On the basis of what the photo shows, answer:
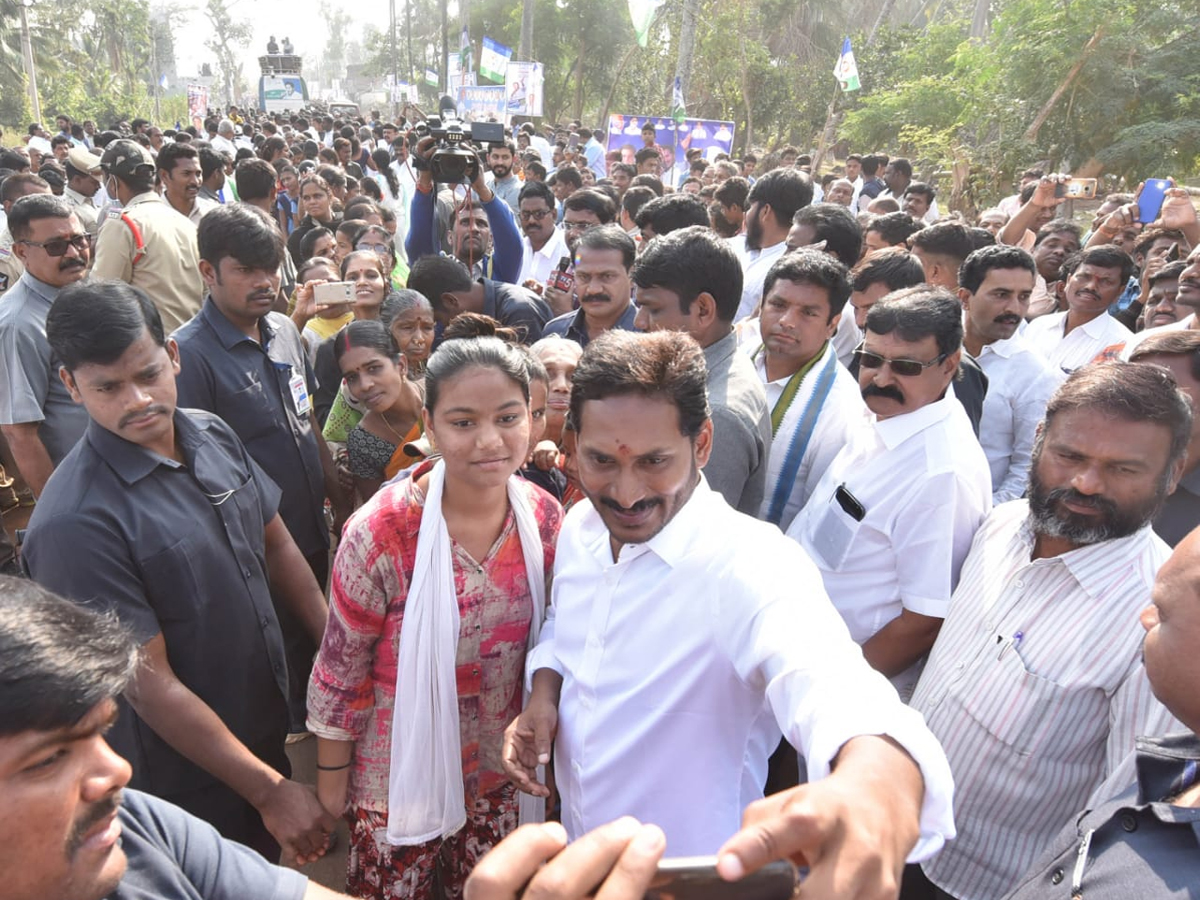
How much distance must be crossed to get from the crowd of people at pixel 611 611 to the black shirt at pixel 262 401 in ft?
0.04

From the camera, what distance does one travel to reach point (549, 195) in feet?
18.3

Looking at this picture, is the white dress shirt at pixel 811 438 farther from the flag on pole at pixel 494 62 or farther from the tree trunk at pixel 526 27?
the tree trunk at pixel 526 27

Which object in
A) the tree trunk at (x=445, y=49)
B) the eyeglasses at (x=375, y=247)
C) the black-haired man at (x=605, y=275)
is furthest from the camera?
the tree trunk at (x=445, y=49)

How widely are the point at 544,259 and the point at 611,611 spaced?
4.44 metres

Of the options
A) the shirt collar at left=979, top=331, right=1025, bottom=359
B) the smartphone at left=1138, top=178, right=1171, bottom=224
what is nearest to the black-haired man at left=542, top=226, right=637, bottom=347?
the shirt collar at left=979, top=331, right=1025, bottom=359

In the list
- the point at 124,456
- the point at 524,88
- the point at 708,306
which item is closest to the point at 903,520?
the point at 708,306

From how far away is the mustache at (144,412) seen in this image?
1.90 meters

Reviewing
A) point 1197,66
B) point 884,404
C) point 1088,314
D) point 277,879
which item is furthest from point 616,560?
point 1197,66

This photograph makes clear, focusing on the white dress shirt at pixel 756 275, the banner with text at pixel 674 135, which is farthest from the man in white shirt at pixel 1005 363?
the banner with text at pixel 674 135

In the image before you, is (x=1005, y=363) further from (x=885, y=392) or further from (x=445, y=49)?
(x=445, y=49)

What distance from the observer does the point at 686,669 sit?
1.38 m

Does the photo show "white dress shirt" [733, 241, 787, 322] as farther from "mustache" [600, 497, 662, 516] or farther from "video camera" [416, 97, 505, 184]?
"mustache" [600, 497, 662, 516]

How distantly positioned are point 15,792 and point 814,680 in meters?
1.05

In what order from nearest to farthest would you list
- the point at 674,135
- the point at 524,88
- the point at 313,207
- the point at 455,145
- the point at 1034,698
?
1. the point at 1034,698
2. the point at 455,145
3. the point at 313,207
4. the point at 674,135
5. the point at 524,88
